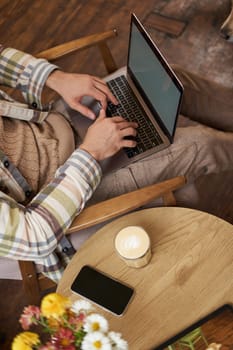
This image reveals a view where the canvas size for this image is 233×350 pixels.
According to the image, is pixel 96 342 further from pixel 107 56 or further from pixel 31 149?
pixel 107 56

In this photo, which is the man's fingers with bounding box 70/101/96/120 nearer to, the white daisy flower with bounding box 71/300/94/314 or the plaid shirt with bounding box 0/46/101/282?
the plaid shirt with bounding box 0/46/101/282

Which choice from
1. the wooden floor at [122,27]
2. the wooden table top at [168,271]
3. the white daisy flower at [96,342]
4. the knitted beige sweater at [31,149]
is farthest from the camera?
the wooden floor at [122,27]

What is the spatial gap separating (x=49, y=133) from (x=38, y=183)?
18 cm

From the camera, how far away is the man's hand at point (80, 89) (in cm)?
135

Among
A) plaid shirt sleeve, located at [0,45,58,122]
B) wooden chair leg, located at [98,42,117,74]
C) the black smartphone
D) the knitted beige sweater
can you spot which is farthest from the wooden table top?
wooden chair leg, located at [98,42,117,74]

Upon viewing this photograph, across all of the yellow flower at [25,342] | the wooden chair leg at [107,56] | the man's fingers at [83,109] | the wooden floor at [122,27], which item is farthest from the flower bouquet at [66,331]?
the wooden floor at [122,27]

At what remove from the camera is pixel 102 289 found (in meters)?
1.08

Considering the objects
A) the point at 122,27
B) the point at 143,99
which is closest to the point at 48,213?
the point at 143,99

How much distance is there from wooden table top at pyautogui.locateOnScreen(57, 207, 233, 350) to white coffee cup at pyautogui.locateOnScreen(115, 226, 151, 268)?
4 cm

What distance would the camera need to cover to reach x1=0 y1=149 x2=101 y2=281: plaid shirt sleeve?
1.04m

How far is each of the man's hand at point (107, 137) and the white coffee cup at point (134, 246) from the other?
0.73 feet

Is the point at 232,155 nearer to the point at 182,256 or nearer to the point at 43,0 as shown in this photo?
the point at 182,256

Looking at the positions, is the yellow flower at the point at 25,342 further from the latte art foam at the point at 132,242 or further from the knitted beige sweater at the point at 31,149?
the knitted beige sweater at the point at 31,149

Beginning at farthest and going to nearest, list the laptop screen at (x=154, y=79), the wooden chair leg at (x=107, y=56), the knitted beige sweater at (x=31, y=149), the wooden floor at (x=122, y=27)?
the wooden floor at (x=122, y=27)
the wooden chair leg at (x=107, y=56)
the knitted beige sweater at (x=31, y=149)
the laptop screen at (x=154, y=79)
